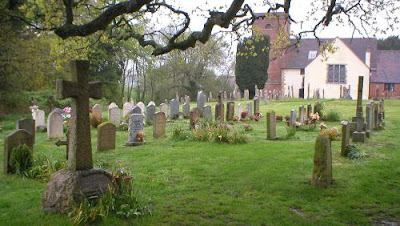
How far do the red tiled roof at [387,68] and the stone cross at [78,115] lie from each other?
179 ft

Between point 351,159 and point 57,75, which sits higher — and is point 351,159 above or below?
below

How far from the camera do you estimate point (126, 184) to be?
6594 millimetres

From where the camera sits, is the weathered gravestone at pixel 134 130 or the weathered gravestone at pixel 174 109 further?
the weathered gravestone at pixel 174 109

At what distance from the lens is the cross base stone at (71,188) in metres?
6.02

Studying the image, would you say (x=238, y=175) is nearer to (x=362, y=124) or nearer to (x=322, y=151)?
(x=322, y=151)

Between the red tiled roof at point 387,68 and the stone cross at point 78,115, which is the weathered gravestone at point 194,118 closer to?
the stone cross at point 78,115

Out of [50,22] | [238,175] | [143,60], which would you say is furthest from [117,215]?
[143,60]

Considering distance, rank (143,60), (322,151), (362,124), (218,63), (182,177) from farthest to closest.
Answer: (218,63) < (143,60) < (362,124) < (182,177) < (322,151)

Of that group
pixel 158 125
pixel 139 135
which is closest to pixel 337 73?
pixel 158 125

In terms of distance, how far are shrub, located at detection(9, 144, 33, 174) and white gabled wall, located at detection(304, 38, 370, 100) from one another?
47564 millimetres

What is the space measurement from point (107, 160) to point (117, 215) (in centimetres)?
466

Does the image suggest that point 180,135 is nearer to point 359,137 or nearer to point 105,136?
point 105,136

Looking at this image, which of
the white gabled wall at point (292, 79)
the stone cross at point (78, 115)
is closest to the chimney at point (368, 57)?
the white gabled wall at point (292, 79)

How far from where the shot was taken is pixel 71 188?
237 inches
